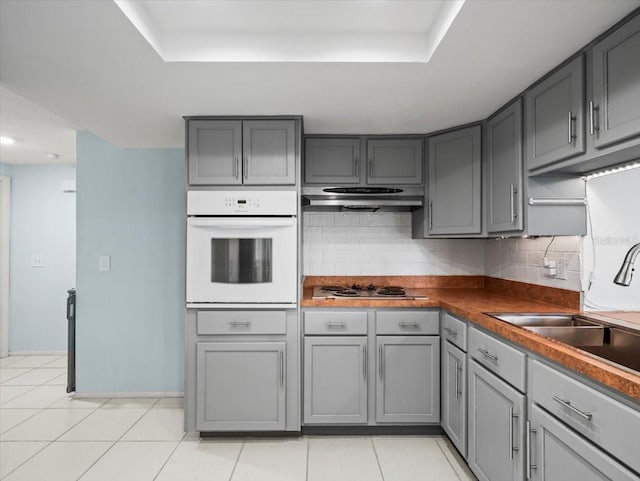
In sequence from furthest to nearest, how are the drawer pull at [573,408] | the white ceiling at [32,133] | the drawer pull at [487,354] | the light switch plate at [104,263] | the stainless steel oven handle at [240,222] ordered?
the light switch plate at [104,263] → the white ceiling at [32,133] → the stainless steel oven handle at [240,222] → the drawer pull at [487,354] → the drawer pull at [573,408]

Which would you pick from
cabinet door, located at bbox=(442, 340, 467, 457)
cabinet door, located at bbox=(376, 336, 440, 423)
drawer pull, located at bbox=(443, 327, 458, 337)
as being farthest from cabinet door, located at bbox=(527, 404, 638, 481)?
cabinet door, located at bbox=(376, 336, 440, 423)

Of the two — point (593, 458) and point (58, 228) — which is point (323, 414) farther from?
point (58, 228)

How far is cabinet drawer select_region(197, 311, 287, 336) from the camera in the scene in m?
2.75

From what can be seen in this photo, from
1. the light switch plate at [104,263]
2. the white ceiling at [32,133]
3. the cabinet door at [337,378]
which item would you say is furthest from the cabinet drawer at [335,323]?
the white ceiling at [32,133]

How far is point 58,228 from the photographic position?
498 centimetres

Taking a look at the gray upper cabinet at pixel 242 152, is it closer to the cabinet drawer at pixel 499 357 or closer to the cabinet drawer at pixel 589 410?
the cabinet drawer at pixel 499 357

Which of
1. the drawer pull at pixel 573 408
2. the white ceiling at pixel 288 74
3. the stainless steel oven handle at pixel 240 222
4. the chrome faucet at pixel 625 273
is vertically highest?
the white ceiling at pixel 288 74

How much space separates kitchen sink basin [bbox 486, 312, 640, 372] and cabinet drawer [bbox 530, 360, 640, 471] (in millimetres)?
370

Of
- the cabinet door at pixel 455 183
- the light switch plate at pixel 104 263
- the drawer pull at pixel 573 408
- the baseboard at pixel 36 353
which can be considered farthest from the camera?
the baseboard at pixel 36 353

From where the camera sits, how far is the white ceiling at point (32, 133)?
308 cm

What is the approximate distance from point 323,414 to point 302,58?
2.23 meters

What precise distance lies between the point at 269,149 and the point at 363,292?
131 cm

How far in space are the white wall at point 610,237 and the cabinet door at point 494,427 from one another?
787 mm

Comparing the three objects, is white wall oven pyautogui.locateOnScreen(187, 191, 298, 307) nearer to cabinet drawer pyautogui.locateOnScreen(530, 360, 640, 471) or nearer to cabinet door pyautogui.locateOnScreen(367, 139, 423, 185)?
cabinet door pyautogui.locateOnScreen(367, 139, 423, 185)
